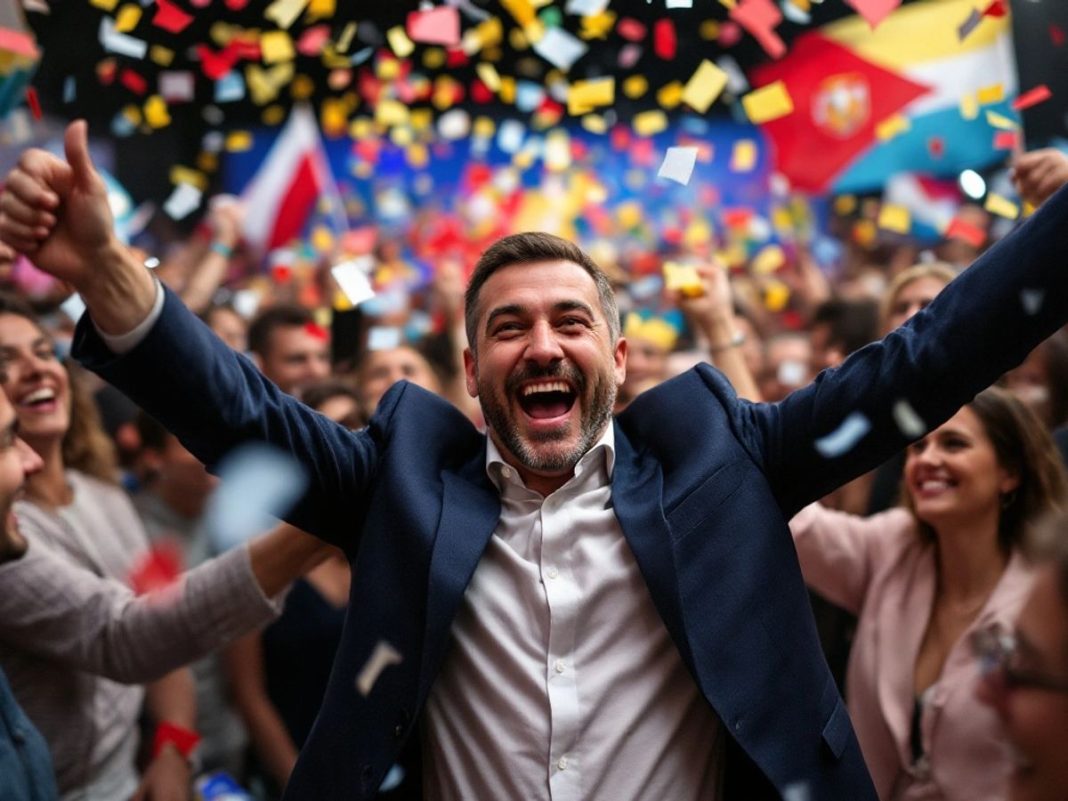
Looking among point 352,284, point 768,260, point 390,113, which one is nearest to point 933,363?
point 352,284

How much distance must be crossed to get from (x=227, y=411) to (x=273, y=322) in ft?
9.64

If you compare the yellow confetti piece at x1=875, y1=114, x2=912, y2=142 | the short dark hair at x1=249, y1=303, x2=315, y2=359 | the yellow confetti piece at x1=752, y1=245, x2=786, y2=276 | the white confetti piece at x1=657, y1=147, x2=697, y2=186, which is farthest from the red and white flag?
the white confetti piece at x1=657, y1=147, x2=697, y2=186

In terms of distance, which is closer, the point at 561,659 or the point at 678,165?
the point at 561,659

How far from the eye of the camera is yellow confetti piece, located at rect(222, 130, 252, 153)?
1041 cm

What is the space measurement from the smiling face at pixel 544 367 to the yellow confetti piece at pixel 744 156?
7.96 m

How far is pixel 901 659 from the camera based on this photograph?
2928 millimetres

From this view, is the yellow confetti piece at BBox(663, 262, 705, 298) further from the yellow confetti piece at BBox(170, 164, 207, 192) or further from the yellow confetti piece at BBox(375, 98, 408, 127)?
the yellow confetti piece at BBox(170, 164, 207, 192)

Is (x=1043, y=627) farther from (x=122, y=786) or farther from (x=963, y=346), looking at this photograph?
(x=122, y=786)

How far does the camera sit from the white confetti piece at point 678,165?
10.3 ft

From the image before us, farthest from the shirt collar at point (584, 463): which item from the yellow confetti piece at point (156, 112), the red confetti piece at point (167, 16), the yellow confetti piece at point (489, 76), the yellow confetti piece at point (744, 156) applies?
the yellow confetti piece at point (744, 156)

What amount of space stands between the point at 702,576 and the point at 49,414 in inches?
81.3

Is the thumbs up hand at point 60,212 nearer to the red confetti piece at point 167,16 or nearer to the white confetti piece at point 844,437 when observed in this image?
the white confetti piece at point 844,437

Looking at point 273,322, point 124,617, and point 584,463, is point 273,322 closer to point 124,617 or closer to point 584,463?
point 124,617

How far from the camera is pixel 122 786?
122 inches
